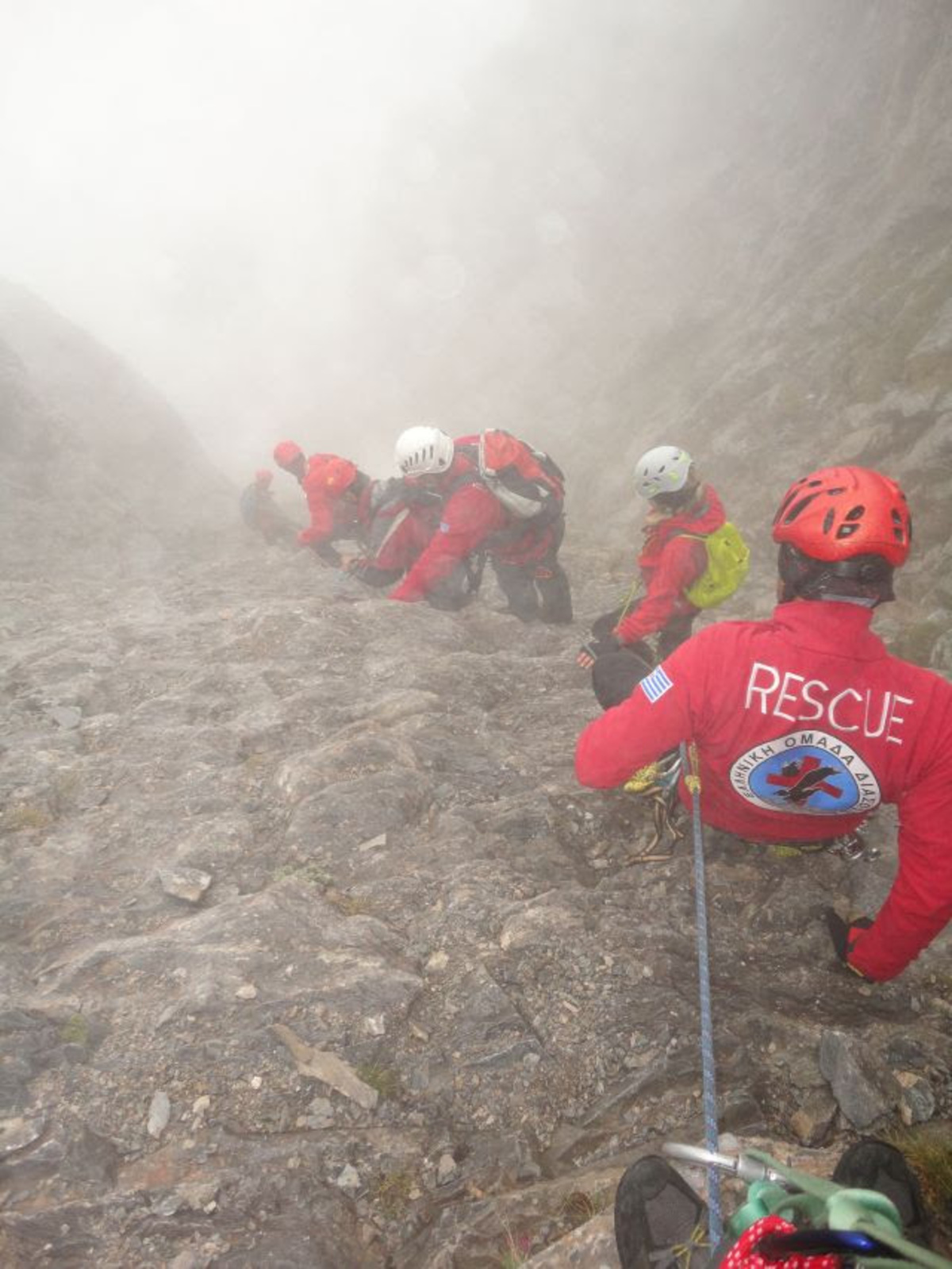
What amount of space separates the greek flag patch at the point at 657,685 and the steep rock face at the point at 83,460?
45.6ft

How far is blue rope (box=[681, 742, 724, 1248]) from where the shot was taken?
2.64 meters

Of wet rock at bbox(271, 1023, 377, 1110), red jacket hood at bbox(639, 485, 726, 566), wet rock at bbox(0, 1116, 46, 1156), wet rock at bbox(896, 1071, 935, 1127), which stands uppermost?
red jacket hood at bbox(639, 485, 726, 566)

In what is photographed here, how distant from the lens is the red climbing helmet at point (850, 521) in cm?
416

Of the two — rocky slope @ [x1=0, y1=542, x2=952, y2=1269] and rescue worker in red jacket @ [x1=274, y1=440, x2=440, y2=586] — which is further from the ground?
rescue worker in red jacket @ [x1=274, y1=440, x2=440, y2=586]

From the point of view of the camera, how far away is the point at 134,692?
31.1ft

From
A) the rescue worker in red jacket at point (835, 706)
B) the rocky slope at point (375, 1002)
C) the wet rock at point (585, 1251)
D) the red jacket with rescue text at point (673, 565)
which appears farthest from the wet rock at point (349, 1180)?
the red jacket with rescue text at point (673, 565)

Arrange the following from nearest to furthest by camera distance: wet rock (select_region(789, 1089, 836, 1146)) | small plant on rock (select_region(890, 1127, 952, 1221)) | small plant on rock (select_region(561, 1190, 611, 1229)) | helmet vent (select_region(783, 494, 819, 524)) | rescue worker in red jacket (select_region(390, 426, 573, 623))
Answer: small plant on rock (select_region(890, 1127, 952, 1221)) → small plant on rock (select_region(561, 1190, 611, 1229)) → wet rock (select_region(789, 1089, 836, 1146)) → helmet vent (select_region(783, 494, 819, 524)) → rescue worker in red jacket (select_region(390, 426, 573, 623))

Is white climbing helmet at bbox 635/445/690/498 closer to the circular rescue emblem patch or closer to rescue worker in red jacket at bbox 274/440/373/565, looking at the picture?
the circular rescue emblem patch

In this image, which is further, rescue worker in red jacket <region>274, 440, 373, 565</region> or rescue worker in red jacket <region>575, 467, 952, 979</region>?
rescue worker in red jacket <region>274, 440, 373, 565</region>

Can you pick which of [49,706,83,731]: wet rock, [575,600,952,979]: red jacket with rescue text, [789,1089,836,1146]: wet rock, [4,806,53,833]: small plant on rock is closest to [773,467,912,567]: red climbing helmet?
[575,600,952,979]: red jacket with rescue text

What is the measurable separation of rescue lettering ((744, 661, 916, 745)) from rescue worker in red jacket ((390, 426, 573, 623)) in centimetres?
657

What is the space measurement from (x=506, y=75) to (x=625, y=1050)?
52.0 metres

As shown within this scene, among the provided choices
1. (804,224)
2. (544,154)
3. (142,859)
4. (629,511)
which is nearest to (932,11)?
(804,224)

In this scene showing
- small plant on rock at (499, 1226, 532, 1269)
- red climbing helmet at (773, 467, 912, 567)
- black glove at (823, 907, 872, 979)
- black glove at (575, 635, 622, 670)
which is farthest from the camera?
black glove at (575, 635, 622, 670)
